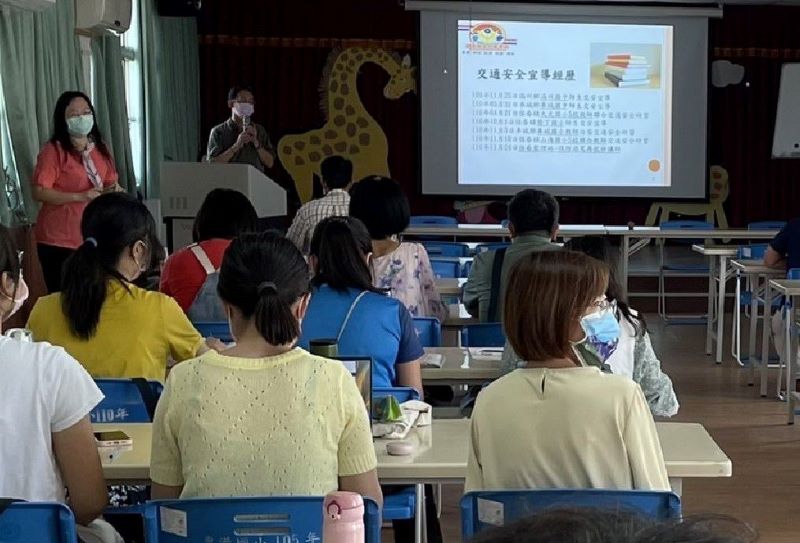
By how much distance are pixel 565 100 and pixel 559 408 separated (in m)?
8.26

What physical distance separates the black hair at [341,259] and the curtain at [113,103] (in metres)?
4.46

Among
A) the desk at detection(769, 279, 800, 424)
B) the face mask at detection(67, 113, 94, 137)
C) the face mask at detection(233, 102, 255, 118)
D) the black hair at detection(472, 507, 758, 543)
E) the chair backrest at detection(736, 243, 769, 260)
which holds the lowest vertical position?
the desk at detection(769, 279, 800, 424)

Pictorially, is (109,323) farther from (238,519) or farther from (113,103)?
(113,103)

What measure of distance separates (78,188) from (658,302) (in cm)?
594

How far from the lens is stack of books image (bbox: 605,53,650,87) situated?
988 centimetres

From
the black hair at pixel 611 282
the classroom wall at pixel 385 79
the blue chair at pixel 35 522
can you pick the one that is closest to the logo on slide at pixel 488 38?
the classroom wall at pixel 385 79

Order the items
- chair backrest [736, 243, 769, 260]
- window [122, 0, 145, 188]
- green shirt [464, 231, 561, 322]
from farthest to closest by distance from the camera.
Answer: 1. window [122, 0, 145, 188]
2. chair backrest [736, 243, 769, 260]
3. green shirt [464, 231, 561, 322]

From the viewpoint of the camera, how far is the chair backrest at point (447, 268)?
237 inches

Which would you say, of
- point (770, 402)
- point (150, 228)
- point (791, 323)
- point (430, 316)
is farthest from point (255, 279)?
point (770, 402)

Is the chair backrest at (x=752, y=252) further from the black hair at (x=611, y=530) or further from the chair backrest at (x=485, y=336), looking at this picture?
the black hair at (x=611, y=530)

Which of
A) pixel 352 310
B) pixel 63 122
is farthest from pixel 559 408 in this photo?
pixel 63 122

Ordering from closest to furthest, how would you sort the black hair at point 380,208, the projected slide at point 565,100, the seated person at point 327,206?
the black hair at point 380,208, the seated person at point 327,206, the projected slide at point 565,100

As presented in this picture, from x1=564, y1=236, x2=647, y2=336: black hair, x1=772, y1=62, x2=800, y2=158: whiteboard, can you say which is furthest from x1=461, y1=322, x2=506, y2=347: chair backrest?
x1=772, y1=62, x2=800, y2=158: whiteboard

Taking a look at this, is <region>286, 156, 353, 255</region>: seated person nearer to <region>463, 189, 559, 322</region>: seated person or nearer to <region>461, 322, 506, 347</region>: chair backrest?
<region>463, 189, 559, 322</region>: seated person
